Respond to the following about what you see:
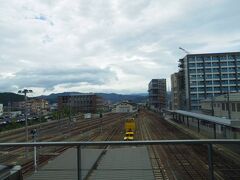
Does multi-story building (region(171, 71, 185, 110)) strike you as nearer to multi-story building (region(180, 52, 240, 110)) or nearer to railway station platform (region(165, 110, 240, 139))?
multi-story building (region(180, 52, 240, 110))

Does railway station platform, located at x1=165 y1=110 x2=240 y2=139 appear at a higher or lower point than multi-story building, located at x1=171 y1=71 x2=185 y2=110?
lower

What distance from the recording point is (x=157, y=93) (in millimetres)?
187875

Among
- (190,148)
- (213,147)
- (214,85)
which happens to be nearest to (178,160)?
→ (190,148)

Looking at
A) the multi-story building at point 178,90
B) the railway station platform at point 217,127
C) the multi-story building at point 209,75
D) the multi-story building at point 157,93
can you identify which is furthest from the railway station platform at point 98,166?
the multi-story building at point 157,93

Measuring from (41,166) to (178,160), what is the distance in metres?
1.95

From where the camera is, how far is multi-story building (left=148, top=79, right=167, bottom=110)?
183625mm

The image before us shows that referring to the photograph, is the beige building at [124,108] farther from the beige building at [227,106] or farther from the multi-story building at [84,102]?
the beige building at [227,106]

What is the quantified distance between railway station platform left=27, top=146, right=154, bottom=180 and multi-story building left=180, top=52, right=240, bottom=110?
114 metres

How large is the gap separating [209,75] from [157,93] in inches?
2800

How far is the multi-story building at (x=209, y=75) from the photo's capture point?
116875 mm

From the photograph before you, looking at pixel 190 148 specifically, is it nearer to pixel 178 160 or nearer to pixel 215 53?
pixel 178 160

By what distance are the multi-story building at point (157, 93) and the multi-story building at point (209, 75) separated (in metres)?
64.5

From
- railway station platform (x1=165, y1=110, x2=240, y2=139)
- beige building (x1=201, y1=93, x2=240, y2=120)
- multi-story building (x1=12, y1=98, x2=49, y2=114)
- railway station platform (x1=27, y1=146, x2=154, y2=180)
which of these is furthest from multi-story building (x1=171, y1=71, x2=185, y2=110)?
railway station platform (x1=27, y1=146, x2=154, y2=180)

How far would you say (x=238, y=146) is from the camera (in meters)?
4.39
